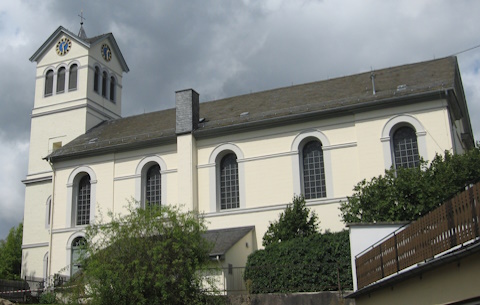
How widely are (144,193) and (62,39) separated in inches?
621

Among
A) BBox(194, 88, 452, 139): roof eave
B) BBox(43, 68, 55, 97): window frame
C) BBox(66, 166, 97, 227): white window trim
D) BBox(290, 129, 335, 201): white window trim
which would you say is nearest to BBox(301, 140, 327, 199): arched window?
BBox(290, 129, 335, 201): white window trim

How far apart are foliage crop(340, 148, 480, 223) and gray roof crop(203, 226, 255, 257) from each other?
5.63m

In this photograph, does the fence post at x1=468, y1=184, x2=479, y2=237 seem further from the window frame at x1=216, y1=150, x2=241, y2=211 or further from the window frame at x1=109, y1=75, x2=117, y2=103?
the window frame at x1=109, y1=75, x2=117, y2=103

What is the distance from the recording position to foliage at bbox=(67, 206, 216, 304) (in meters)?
18.3

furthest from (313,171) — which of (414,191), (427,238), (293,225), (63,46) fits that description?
(63,46)

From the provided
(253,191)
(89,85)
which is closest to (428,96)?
(253,191)

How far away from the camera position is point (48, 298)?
28.7m

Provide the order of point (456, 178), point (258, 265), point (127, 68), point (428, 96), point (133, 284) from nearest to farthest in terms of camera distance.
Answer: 1. point (133, 284)
2. point (456, 178)
3. point (258, 265)
4. point (428, 96)
5. point (127, 68)

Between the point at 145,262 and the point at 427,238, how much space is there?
9.56 meters

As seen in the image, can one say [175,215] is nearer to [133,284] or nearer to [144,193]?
[133,284]

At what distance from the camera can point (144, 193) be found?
32094mm

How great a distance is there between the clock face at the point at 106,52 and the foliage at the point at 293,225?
22272 mm

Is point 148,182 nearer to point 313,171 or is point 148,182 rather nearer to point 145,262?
point 313,171

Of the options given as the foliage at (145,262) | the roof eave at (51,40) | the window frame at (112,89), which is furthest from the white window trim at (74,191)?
the foliage at (145,262)
